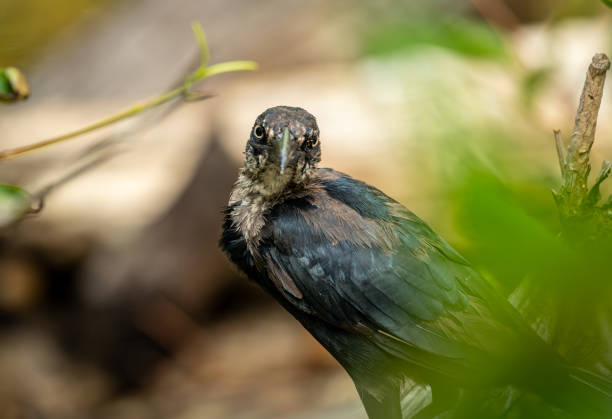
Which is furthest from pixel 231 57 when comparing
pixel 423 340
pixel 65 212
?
pixel 423 340

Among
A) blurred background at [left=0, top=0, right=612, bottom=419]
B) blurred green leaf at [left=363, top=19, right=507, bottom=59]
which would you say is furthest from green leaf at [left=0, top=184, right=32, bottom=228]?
blurred background at [left=0, top=0, right=612, bottom=419]

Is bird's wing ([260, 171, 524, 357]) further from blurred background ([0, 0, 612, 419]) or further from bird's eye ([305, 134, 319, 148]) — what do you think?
blurred background ([0, 0, 612, 419])

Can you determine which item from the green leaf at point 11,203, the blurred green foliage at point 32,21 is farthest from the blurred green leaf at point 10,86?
the blurred green foliage at point 32,21

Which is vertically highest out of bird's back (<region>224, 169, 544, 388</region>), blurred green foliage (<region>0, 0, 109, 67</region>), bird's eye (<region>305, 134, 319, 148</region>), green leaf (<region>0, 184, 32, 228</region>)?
blurred green foliage (<region>0, 0, 109, 67</region>)

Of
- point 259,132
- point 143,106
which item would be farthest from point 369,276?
point 143,106

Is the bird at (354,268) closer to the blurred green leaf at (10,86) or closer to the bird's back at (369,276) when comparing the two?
the bird's back at (369,276)

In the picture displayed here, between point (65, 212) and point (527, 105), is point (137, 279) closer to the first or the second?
point (65, 212)
